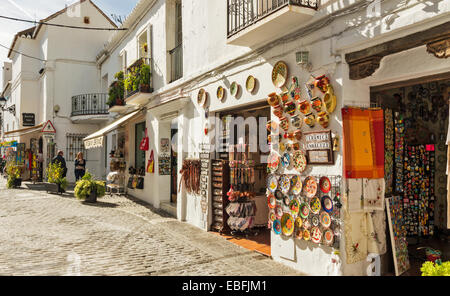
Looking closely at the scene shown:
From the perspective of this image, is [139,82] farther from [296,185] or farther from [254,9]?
[296,185]

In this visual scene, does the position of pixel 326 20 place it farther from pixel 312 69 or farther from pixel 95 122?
pixel 95 122

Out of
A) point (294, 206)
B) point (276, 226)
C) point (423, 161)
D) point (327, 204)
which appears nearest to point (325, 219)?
point (327, 204)

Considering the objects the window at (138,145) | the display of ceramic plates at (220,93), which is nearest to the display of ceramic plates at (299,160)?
the display of ceramic plates at (220,93)

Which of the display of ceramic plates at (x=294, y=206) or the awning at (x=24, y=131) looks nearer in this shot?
the display of ceramic plates at (x=294, y=206)

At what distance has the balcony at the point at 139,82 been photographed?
37.5 feet

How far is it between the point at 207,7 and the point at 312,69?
157 inches

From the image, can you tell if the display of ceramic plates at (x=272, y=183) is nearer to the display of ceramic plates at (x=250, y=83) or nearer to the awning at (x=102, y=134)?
the display of ceramic plates at (x=250, y=83)

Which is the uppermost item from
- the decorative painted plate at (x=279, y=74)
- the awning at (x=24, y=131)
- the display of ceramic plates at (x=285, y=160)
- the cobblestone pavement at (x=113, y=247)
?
the awning at (x=24, y=131)

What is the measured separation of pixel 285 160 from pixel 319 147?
2.68 ft

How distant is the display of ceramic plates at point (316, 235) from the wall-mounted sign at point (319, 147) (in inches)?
38.9

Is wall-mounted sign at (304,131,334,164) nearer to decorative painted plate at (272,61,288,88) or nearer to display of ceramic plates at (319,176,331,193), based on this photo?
display of ceramic plates at (319,176,331,193)

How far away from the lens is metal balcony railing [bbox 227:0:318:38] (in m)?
5.22

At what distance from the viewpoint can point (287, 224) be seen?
5.66m

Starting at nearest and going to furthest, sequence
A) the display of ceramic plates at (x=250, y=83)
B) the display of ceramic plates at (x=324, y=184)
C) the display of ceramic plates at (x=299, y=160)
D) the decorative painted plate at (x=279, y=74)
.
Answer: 1. the display of ceramic plates at (x=324, y=184)
2. the display of ceramic plates at (x=299, y=160)
3. the decorative painted plate at (x=279, y=74)
4. the display of ceramic plates at (x=250, y=83)
